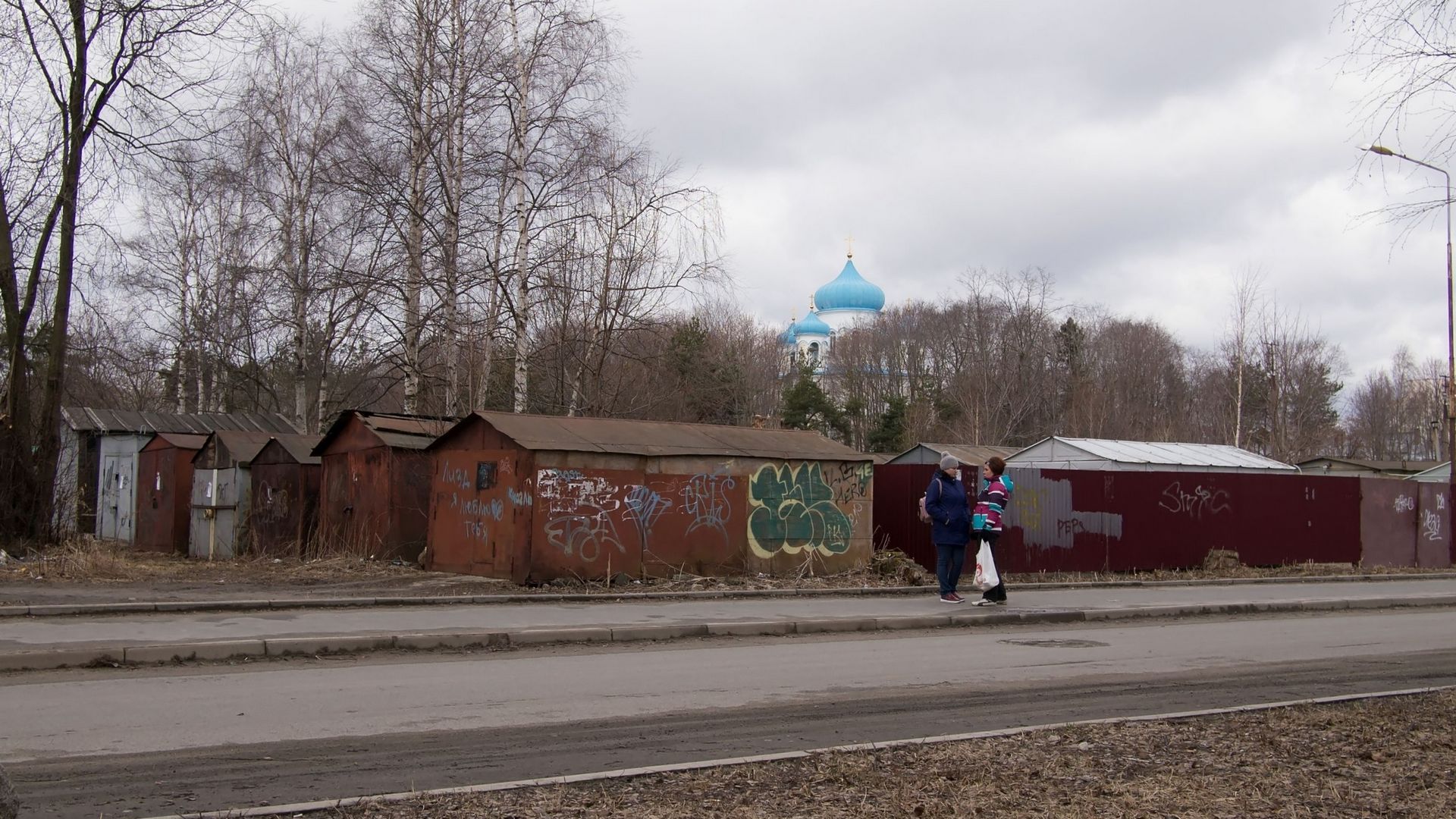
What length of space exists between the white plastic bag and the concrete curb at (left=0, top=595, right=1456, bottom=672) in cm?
36

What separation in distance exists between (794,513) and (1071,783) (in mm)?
12225

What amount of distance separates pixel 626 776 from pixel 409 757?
131 centimetres

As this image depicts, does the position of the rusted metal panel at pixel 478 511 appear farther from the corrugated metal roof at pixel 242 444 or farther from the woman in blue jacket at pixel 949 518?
the corrugated metal roof at pixel 242 444

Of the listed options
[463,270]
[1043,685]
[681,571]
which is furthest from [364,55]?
[1043,685]

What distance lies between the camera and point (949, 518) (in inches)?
574

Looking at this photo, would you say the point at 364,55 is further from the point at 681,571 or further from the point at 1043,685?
the point at 1043,685

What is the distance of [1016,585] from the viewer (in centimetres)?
1800

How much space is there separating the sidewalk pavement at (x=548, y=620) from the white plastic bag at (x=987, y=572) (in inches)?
12.1

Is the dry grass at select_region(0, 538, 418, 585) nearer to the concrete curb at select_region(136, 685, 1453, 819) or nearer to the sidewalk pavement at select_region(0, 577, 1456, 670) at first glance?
the sidewalk pavement at select_region(0, 577, 1456, 670)

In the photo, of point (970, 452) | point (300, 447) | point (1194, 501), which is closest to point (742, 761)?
point (300, 447)

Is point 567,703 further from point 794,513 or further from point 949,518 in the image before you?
point 794,513

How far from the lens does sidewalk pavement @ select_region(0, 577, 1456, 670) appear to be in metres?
9.92

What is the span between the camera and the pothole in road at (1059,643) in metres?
11.9

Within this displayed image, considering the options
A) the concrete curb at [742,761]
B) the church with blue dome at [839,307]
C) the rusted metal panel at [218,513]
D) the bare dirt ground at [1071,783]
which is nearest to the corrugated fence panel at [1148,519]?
the concrete curb at [742,761]
